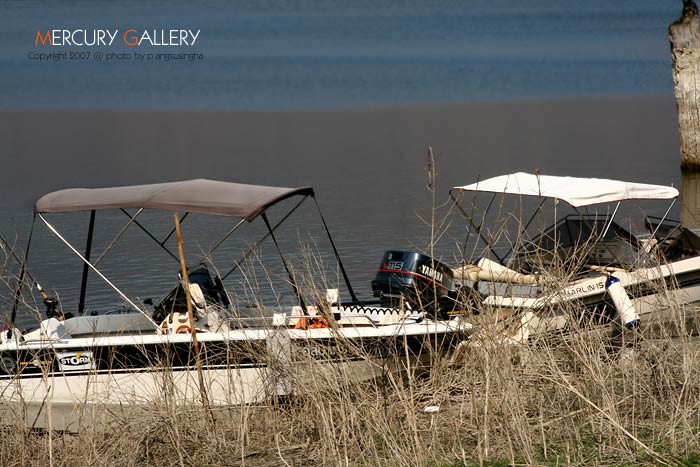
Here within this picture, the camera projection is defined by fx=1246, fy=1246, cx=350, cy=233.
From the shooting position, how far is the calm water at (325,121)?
18953 millimetres

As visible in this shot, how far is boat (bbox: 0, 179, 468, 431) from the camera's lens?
908 centimetres

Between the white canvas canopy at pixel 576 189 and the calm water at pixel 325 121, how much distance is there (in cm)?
214

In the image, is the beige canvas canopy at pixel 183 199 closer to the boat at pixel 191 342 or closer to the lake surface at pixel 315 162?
the boat at pixel 191 342

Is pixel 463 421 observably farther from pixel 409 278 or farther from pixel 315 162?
→ pixel 315 162

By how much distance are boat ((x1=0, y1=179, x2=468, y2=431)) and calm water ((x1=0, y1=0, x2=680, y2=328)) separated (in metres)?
0.52

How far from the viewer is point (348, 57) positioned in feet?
244

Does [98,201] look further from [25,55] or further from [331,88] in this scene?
[25,55]

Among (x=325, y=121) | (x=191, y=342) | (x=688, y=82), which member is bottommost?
(x=191, y=342)

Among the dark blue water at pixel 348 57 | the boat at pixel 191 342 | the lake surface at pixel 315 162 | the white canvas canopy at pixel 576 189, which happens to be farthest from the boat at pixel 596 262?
the dark blue water at pixel 348 57

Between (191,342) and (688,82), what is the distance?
52.5 ft

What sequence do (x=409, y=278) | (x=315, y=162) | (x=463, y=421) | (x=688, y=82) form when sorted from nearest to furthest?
(x=463, y=421) → (x=409, y=278) → (x=688, y=82) → (x=315, y=162)

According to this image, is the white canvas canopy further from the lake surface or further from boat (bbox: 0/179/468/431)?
boat (bbox: 0/179/468/431)

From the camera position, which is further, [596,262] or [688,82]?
[688,82]

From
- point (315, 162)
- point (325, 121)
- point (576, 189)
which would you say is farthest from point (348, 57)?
point (576, 189)
